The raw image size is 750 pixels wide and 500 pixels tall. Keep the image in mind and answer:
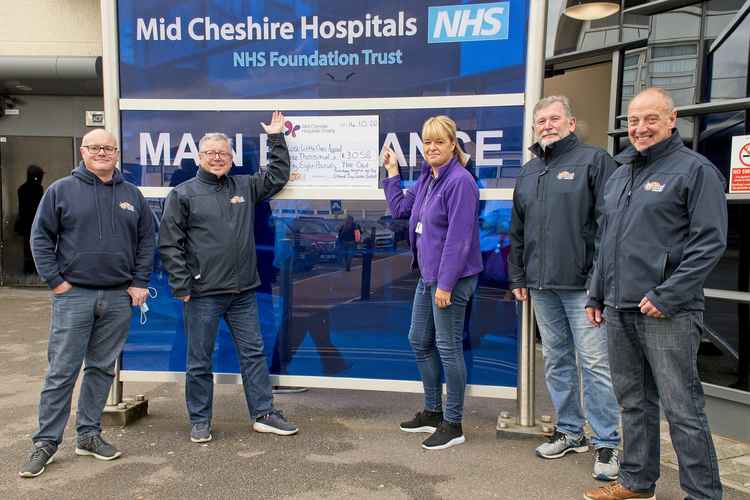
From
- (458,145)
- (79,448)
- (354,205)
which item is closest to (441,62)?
(458,145)

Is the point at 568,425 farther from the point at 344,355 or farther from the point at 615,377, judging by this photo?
the point at 344,355

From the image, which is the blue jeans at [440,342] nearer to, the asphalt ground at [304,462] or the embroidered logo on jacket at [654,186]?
the asphalt ground at [304,462]

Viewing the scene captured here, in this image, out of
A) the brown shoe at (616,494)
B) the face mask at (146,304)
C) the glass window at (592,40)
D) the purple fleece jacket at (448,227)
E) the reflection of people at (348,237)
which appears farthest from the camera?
the glass window at (592,40)

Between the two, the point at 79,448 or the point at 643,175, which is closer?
the point at 643,175

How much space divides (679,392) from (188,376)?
2818mm

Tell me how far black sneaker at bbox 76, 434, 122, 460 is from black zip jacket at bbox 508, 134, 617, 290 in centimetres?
263

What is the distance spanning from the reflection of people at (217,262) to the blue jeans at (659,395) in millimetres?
2071

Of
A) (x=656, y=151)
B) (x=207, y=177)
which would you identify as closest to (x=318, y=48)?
(x=207, y=177)

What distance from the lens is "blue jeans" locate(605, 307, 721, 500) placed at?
2.81 metres

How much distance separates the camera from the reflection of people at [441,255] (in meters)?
3.70

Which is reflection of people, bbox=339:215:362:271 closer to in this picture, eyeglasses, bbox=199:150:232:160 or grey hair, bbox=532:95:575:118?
eyeglasses, bbox=199:150:232:160

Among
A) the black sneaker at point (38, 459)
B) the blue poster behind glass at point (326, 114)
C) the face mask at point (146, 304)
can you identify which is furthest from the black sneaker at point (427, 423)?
the black sneaker at point (38, 459)

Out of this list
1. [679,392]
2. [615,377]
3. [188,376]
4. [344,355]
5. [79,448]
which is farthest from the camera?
[344,355]

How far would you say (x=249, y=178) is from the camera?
4117 millimetres
